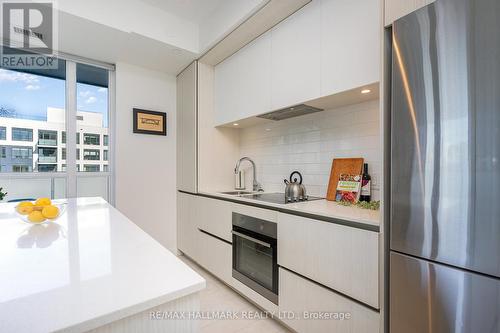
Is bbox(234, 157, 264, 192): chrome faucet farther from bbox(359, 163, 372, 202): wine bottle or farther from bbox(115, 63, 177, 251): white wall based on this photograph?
bbox(359, 163, 372, 202): wine bottle

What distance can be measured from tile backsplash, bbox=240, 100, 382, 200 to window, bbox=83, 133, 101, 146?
180 centimetres

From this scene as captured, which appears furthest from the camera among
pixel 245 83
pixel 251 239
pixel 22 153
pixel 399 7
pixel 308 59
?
pixel 22 153

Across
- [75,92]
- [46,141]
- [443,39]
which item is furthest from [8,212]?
[443,39]

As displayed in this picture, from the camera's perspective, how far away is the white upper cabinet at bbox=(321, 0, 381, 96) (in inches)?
57.5

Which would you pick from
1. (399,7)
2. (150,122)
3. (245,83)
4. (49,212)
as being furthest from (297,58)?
(150,122)

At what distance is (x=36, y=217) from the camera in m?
1.22

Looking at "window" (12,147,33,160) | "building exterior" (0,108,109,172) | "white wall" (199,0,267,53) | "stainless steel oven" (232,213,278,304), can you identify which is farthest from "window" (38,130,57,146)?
"stainless steel oven" (232,213,278,304)

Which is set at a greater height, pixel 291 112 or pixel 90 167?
pixel 291 112

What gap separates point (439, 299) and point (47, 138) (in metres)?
3.59

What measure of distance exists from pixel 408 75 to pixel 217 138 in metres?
2.24

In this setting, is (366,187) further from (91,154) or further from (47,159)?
(47,159)

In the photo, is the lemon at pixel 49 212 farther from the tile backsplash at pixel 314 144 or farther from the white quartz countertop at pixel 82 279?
the tile backsplash at pixel 314 144

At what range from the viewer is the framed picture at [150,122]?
3117mm

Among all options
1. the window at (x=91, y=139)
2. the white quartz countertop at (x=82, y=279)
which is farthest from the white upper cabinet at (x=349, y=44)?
the window at (x=91, y=139)
